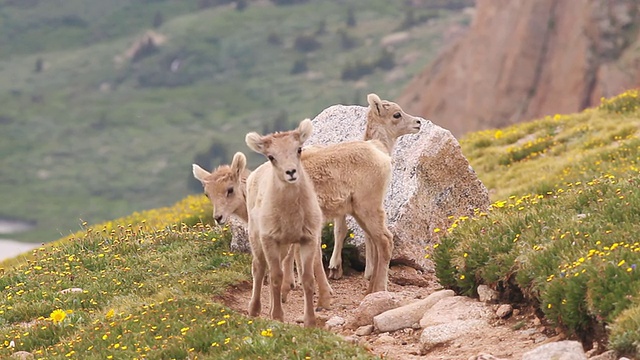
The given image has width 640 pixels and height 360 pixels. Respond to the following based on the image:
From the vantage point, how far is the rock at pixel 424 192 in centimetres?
1698

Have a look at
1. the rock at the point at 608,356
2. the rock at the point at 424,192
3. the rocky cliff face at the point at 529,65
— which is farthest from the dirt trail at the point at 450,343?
the rocky cliff face at the point at 529,65

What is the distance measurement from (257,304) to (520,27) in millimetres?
64169

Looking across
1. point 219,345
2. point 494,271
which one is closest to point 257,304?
point 219,345

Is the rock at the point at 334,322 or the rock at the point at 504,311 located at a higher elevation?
the rock at the point at 504,311

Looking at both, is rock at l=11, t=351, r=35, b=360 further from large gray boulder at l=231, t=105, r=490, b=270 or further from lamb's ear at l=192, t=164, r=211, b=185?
large gray boulder at l=231, t=105, r=490, b=270

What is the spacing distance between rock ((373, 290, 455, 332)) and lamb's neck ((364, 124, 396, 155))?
510cm

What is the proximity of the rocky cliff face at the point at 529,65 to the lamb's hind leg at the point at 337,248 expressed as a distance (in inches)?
1872

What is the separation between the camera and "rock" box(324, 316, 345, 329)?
45.6ft

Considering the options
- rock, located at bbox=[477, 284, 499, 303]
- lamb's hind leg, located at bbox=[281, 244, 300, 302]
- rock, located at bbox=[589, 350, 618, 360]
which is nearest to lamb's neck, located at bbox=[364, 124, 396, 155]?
lamb's hind leg, located at bbox=[281, 244, 300, 302]

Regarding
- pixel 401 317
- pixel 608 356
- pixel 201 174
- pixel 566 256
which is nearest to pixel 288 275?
pixel 201 174

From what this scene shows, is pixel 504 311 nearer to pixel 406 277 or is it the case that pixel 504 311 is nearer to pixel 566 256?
pixel 566 256

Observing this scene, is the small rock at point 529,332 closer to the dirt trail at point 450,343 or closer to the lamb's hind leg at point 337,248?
the dirt trail at point 450,343

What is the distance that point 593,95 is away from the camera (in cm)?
6519

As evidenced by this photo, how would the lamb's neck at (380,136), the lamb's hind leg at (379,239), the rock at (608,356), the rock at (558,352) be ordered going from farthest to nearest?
the lamb's neck at (380,136) → the lamb's hind leg at (379,239) → the rock at (558,352) → the rock at (608,356)
